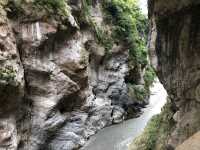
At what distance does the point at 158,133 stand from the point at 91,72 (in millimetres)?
14684

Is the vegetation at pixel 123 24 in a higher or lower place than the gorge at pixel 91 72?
higher

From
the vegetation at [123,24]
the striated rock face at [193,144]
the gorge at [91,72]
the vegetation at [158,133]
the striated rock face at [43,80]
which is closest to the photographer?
the striated rock face at [193,144]

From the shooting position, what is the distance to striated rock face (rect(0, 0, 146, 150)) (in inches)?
649

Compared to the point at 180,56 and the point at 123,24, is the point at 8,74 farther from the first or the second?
the point at 123,24

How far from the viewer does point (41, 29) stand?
1905 centimetres

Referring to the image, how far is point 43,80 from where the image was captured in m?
19.3

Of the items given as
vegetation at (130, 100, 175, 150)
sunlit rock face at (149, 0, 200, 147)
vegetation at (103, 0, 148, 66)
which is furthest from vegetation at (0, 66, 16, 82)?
vegetation at (103, 0, 148, 66)

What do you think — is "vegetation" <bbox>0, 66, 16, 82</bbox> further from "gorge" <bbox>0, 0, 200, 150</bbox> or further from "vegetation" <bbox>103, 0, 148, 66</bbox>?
"vegetation" <bbox>103, 0, 148, 66</bbox>

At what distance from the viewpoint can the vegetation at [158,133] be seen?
39.0ft

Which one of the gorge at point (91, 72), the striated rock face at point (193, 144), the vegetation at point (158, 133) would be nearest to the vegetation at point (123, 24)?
the gorge at point (91, 72)

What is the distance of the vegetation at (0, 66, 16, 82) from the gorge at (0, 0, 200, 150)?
45 mm

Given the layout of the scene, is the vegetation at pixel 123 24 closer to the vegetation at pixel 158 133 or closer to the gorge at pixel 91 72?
the gorge at pixel 91 72

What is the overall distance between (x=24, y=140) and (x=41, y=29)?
580 centimetres

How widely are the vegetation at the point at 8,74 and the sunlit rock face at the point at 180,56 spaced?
7.34 metres
